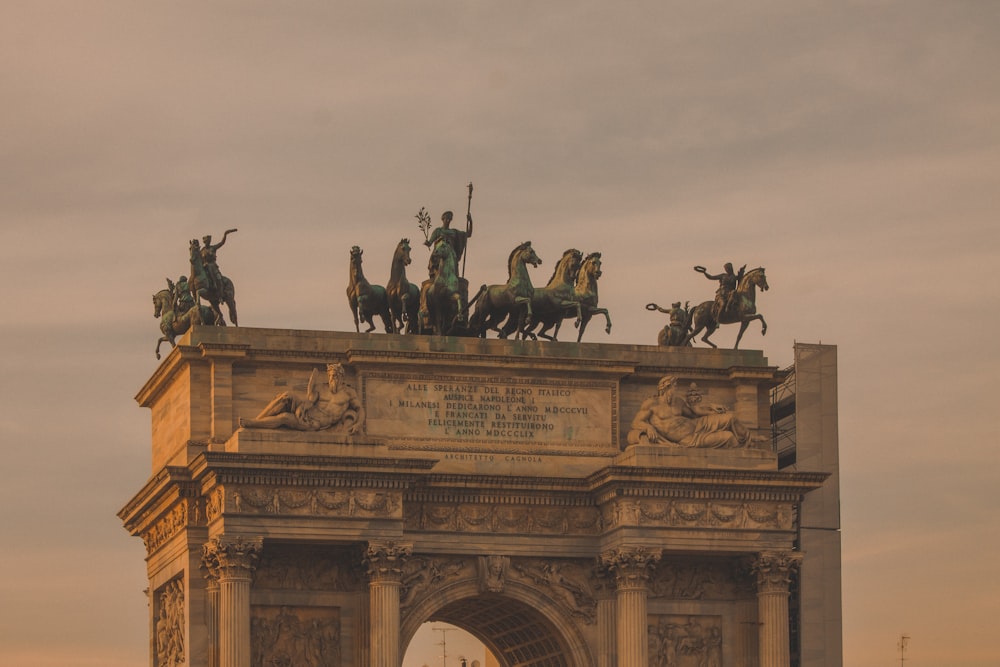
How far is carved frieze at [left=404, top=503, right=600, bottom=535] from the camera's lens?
6128 centimetres

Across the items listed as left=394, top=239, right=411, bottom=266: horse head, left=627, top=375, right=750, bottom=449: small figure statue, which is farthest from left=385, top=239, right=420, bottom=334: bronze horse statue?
left=627, top=375, right=750, bottom=449: small figure statue

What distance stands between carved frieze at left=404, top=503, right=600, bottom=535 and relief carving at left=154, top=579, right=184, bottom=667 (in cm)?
537

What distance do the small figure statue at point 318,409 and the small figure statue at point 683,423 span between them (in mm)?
6346

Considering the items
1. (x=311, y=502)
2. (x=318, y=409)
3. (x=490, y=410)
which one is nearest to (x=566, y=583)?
(x=490, y=410)

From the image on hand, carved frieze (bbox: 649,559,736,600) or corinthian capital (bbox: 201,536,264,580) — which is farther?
carved frieze (bbox: 649,559,736,600)

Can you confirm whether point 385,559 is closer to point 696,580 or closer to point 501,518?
point 501,518

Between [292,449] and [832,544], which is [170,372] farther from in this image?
[832,544]

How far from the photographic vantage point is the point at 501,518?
6169cm

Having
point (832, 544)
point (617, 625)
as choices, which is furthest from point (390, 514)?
point (832, 544)

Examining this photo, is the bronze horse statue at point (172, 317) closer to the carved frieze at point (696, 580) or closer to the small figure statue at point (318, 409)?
the small figure statue at point (318, 409)

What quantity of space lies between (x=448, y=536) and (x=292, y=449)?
418 centimetres

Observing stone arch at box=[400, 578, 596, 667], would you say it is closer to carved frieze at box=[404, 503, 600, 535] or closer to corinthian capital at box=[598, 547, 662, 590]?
carved frieze at box=[404, 503, 600, 535]

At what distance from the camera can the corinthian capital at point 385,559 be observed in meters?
59.4

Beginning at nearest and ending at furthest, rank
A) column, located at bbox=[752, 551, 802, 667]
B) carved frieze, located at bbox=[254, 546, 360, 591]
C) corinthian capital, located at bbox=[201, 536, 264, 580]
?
corinthian capital, located at bbox=[201, 536, 264, 580] → carved frieze, located at bbox=[254, 546, 360, 591] → column, located at bbox=[752, 551, 802, 667]
